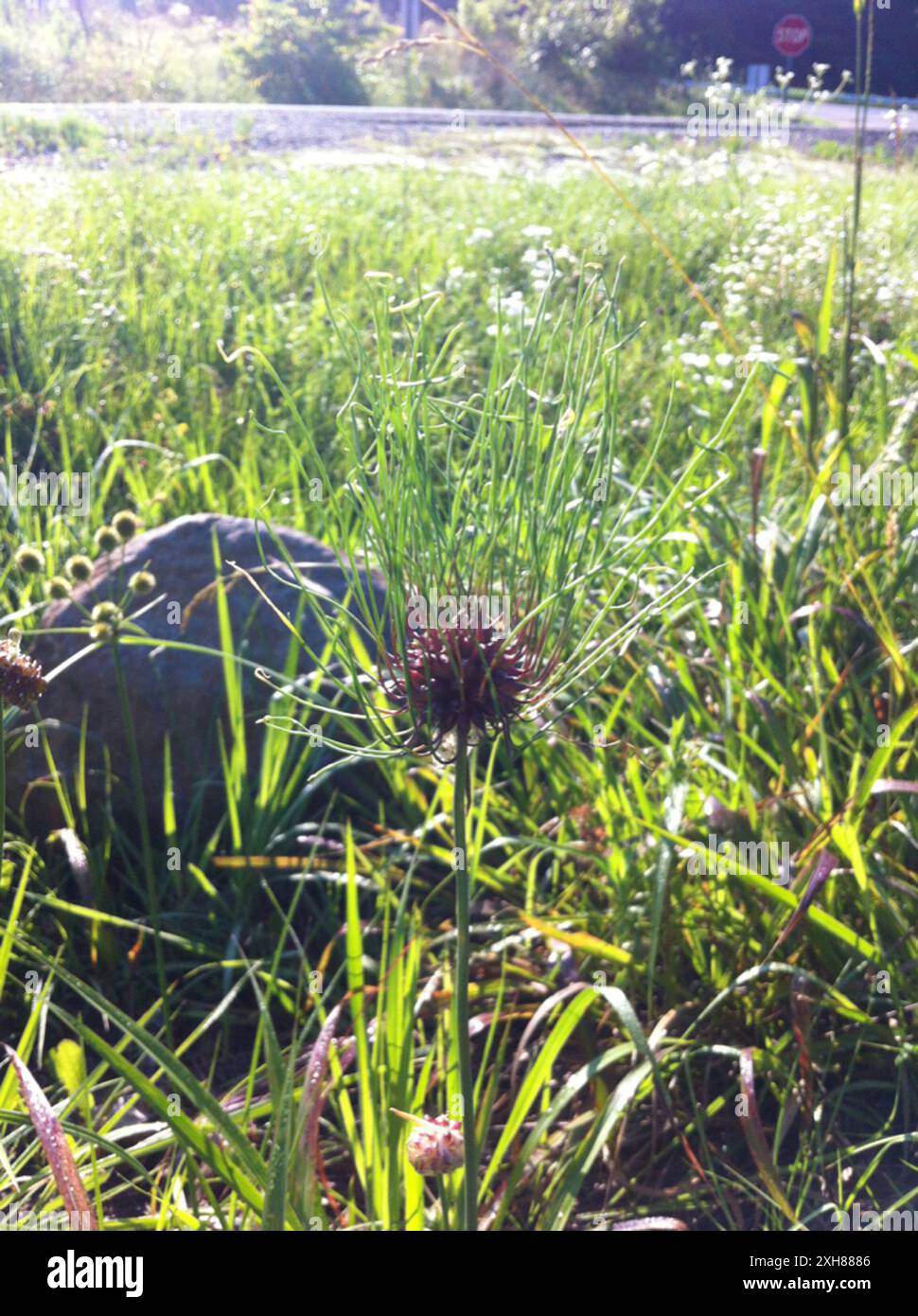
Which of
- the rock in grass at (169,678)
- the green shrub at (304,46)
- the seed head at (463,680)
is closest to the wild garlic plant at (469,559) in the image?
the seed head at (463,680)

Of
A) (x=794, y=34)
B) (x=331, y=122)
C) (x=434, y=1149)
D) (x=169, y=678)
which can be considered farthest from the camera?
(x=331, y=122)

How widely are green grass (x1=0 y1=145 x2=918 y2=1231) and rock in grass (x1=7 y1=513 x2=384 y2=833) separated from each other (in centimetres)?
8

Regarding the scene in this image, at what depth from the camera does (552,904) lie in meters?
1.52

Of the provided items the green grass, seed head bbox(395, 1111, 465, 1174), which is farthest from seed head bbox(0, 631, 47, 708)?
seed head bbox(395, 1111, 465, 1174)

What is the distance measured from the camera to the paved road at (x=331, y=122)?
506 cm

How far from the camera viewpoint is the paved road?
16.6 feet

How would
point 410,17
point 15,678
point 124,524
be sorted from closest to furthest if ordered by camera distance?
point 15,678 < point 124,524 < point 410,17

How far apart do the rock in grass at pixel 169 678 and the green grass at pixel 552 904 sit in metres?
0.08

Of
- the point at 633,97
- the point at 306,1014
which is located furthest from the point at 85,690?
the point at 633,97

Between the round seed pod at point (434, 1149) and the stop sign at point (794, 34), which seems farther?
the stop sign at point (794, 34)

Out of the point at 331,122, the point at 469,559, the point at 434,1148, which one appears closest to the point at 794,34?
the point at 469,559

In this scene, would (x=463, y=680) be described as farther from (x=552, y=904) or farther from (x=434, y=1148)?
(x=552, y=904)

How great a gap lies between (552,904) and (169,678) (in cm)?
77

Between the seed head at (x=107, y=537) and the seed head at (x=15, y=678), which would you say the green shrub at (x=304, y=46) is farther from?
the seed head at (x=15, y=678)
